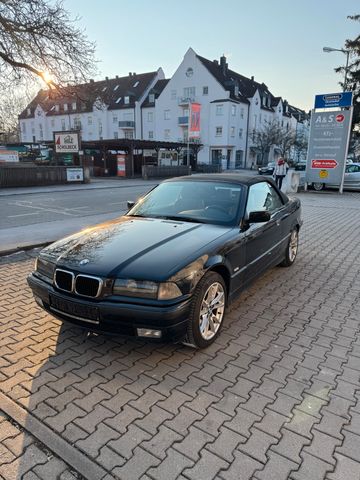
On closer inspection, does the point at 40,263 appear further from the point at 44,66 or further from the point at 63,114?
the point at 63,114

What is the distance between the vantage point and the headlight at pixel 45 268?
10.6 ft

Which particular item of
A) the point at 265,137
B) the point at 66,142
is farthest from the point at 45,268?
the point at 265,137

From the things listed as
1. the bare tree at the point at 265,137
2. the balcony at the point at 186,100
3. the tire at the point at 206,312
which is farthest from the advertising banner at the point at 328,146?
the bare tree at the point at 265,137

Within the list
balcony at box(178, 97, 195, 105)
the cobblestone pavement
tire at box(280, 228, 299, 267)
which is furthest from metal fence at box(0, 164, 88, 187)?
balcony at box(178, 97, 195, 105)

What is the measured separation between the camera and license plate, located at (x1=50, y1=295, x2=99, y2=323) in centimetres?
287

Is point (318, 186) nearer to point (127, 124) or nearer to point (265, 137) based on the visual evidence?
point (265, 137)

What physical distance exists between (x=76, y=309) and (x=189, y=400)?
3.82 feet

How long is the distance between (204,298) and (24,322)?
208cm

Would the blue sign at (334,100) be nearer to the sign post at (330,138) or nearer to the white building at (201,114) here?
the sign post at (330,138)

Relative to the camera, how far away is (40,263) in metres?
3.44

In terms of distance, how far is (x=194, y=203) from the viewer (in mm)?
4270

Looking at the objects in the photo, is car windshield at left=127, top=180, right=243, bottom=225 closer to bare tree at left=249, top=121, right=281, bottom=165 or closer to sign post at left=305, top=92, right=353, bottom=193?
sign post at left=305, top=92, right=353, bottom=193

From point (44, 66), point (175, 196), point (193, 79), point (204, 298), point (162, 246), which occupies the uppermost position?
point (193, 79)

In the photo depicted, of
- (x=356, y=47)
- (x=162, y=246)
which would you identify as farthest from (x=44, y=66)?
(x=356, y=47)
